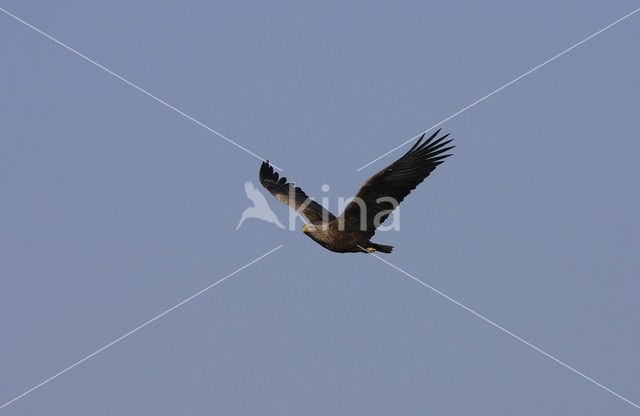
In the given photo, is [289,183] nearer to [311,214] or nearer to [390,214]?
[311,214]

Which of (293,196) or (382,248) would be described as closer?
(382,248)

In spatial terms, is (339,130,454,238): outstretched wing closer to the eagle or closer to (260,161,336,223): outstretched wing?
the eagle

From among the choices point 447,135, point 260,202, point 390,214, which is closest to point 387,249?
point 390,214

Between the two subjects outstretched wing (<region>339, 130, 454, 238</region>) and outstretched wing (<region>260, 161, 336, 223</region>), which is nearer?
outstretched wing (<region>339, 130, 454, 238</region>)

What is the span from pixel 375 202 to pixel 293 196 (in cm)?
435

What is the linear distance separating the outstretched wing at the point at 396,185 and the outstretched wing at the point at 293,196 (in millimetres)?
2163

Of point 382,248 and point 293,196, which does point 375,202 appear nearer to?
point 382,248

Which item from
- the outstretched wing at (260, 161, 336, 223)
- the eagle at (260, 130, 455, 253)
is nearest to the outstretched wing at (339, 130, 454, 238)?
the eagle at (260, 130, 455, 253)

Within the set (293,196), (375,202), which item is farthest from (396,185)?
(293,196)

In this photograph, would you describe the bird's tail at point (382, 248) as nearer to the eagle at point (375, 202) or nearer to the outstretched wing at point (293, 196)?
the eagle at point (375, 202)

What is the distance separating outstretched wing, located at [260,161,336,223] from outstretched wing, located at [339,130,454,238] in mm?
2163

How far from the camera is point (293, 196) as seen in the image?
22.4 m

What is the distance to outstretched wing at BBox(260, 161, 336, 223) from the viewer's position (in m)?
21.0

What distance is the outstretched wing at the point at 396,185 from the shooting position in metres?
18.0
